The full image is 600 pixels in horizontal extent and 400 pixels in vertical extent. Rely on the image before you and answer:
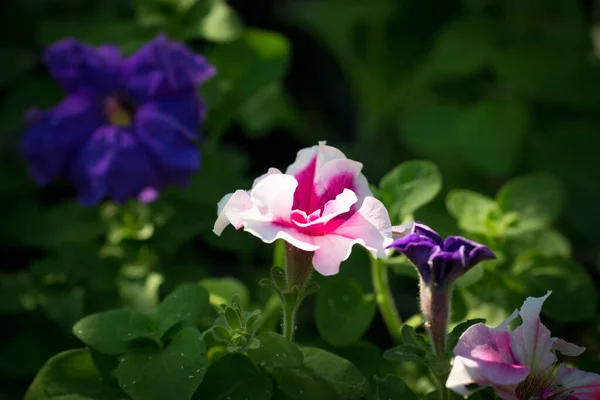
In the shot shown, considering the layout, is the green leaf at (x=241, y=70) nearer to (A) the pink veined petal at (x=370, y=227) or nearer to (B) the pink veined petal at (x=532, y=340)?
(A) the pink veined petal at (x=370, y=227)

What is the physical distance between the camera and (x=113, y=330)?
930 mm

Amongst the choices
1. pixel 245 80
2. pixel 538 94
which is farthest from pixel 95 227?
pixel 538 94

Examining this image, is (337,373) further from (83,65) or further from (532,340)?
(83,65)

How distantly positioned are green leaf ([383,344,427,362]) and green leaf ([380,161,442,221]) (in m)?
0.27

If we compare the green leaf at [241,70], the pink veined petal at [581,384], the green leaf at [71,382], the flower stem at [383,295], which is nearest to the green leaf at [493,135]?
the green leaf at [241,70]

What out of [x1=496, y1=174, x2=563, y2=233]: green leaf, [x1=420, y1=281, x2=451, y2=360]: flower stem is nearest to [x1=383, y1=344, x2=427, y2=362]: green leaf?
[x1=420, y1=281, x2=451, y2=360]: flower stem

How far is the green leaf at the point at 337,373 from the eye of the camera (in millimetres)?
865

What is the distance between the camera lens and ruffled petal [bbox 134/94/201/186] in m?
1.27

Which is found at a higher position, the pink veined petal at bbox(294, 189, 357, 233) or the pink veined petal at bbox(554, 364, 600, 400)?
the pink veined petal at bbox(294, 189, 357, 233)

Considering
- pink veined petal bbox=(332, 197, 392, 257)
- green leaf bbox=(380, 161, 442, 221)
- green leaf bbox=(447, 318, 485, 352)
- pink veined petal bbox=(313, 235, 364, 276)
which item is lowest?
green leaf bbox=(447, 318, 485, 352)

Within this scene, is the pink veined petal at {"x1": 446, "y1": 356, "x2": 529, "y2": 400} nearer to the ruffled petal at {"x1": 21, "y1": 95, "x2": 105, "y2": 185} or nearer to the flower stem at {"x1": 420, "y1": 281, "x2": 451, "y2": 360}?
the flower stem at {"x1": 420, "y1": 281, "x2": 451, "y2": 360}

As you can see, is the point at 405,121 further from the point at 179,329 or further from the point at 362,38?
the point at 179,329

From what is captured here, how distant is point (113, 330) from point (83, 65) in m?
0.57

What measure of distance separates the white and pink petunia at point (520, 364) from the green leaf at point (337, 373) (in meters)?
0.13
